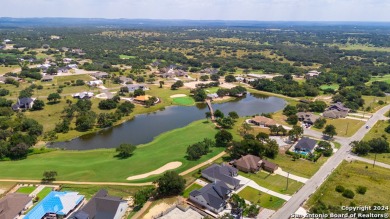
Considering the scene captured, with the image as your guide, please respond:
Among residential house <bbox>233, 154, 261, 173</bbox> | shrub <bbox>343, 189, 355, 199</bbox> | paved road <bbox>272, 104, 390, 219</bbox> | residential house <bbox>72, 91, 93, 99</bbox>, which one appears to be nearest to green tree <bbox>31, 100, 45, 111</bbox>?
residential house <bbox>72, 91, 93, 99</bbox>

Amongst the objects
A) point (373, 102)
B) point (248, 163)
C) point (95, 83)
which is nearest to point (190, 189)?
point (248, 163)

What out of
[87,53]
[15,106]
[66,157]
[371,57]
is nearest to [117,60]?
[87,53]

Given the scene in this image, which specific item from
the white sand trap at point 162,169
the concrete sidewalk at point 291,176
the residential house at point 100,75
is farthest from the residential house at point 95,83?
the concrete sidewalk at point 291,176

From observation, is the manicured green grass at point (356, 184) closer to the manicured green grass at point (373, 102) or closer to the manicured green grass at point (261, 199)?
the manicured green grass at point (261, 199)

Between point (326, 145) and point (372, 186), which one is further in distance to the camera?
point (326, 145)

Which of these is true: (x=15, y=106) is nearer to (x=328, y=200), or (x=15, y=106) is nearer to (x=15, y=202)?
(x=15, y=202)

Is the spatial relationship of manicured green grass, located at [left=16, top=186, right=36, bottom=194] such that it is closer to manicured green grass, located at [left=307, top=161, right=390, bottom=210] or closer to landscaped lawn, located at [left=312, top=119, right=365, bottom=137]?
manicured green grass, located at [left=307, top=161, right=390, bottom=210]
